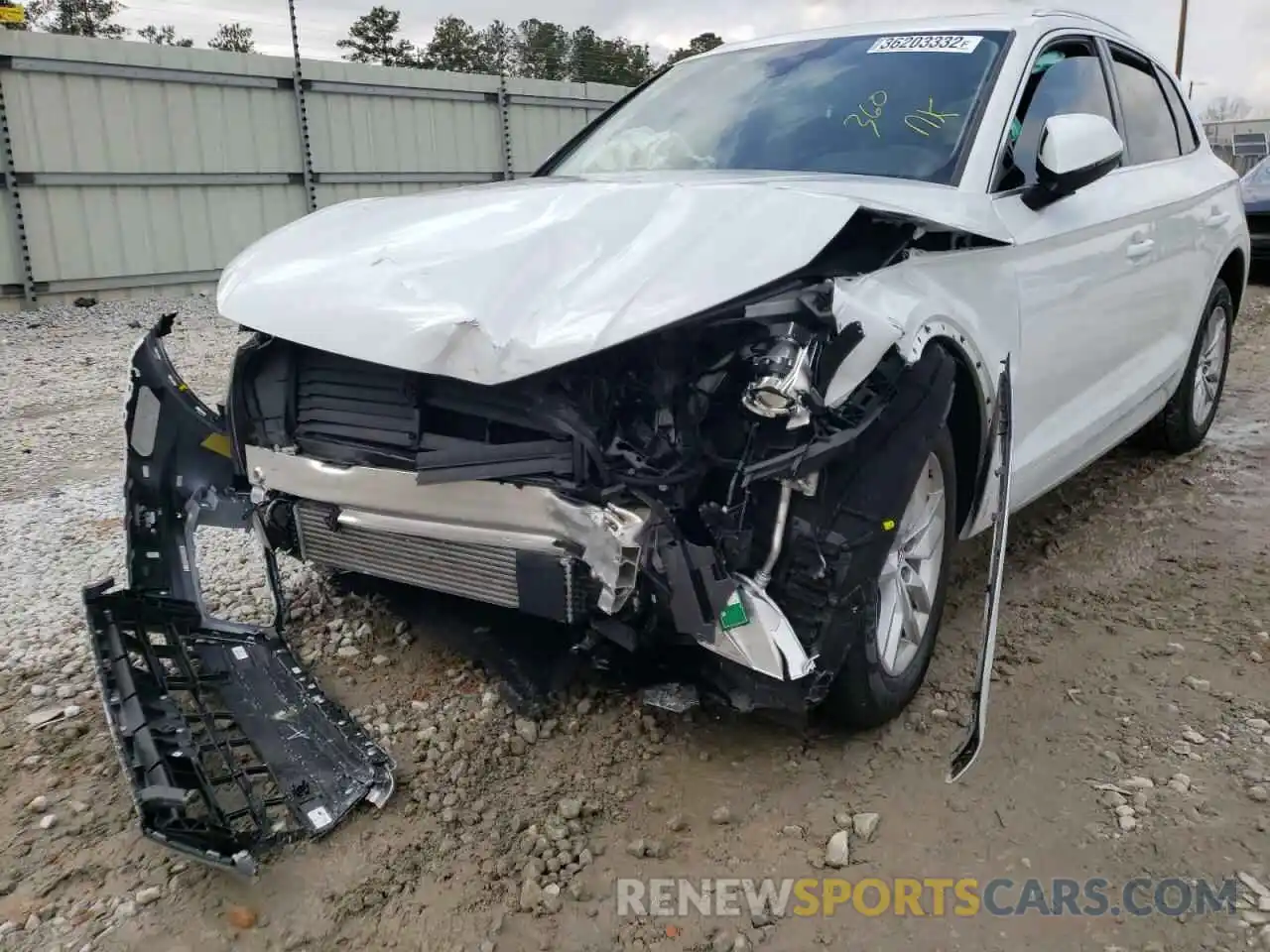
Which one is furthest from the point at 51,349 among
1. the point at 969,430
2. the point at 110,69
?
the point at 969,430

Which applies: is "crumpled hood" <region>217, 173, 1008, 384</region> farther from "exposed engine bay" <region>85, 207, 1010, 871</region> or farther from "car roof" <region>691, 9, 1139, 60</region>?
"car roof" <region>691, 9, 1139, 60</region>

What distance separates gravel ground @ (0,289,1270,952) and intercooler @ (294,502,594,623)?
0.47 m

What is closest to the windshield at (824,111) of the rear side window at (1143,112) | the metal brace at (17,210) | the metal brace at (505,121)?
the rear side window at (1143,112)

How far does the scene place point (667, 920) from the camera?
2.14 m

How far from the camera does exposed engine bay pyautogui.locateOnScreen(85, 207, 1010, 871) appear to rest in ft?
7.37

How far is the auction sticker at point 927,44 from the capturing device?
3385 mm

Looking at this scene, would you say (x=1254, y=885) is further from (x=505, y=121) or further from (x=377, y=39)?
(x=377, y=39)

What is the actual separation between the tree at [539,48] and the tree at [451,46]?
2615mm

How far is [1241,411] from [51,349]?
28.8 ft

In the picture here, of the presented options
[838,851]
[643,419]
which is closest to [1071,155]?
[643,419]

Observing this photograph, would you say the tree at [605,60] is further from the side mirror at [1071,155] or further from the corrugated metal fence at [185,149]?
the side mirror at [1071,155]

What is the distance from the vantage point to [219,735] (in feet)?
8.30

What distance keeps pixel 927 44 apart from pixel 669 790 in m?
2.54

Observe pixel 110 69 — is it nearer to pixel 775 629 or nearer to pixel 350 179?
pixel 350 179
